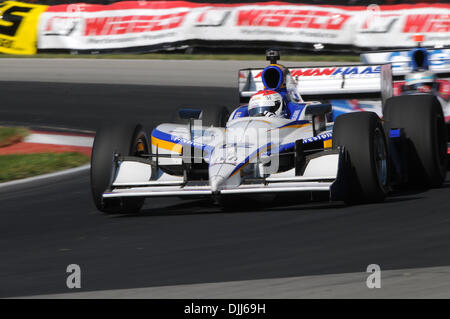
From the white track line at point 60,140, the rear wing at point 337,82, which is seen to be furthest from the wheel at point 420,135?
the white track line at point 60,140

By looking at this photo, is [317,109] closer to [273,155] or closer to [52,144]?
[273,155]

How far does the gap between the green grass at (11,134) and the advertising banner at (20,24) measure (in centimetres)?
925

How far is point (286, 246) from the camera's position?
299 inches

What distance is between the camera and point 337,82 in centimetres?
1218

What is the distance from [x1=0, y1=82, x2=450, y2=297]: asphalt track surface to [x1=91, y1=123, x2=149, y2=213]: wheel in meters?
0.14

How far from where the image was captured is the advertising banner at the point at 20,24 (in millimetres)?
25266

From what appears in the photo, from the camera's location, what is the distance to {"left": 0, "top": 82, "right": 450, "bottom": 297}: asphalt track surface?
22.3 ft

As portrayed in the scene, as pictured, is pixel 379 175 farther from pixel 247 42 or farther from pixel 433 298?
pixel 247 42

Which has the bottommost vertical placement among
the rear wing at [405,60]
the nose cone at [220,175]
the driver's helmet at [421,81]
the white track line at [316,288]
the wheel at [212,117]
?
the white track line at [316,288]

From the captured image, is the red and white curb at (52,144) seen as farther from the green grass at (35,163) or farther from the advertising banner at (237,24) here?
the advertising banner at (237,24)

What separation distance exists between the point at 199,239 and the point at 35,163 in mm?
5501

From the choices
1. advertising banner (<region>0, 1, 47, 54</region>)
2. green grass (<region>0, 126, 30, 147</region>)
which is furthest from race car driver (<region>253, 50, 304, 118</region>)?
advertising banner (<region>0, 1, 47, 54</region>)

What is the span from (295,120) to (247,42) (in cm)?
1375

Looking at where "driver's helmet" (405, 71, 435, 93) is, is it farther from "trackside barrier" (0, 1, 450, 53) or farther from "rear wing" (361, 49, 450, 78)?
"trackside barrier" (0, 1, 450, 53)
